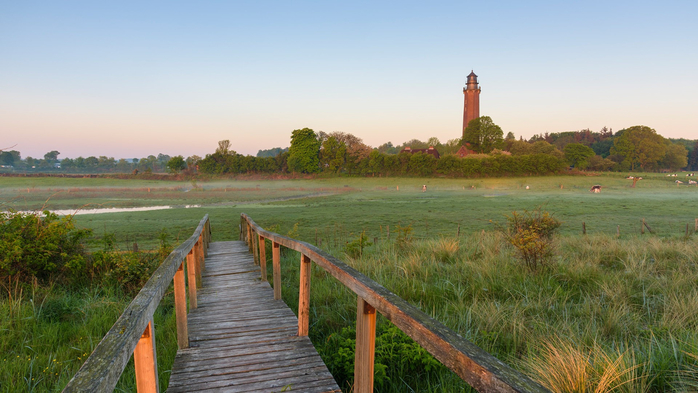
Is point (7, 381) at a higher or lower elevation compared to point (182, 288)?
lower

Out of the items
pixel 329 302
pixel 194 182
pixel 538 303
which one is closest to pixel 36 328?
pixel 329 302

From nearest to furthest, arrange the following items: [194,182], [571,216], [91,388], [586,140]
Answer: [91,388]
[571,216]
[194,182]
[586,140]

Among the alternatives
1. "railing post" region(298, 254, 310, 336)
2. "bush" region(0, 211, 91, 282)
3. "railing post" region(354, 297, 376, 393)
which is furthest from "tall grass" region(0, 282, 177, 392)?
"railing post" region(354, 297, 376, 393)

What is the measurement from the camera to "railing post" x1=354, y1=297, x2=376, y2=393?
2.18 m

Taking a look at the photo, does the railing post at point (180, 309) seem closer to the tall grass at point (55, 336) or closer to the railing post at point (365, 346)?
the tall grass at point (55, 336)

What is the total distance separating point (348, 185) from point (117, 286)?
52.0 m

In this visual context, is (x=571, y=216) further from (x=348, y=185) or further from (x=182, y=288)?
(x=348, y=185)

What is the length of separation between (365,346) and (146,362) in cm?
118

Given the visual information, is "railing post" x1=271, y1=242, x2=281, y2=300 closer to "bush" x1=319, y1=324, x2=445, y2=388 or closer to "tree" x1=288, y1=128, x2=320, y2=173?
"bush" x1=319, y1=324, x2=445, y2=388

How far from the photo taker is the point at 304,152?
6862cm

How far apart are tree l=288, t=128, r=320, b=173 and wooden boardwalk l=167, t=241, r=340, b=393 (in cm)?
6289

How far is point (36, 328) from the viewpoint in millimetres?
4719

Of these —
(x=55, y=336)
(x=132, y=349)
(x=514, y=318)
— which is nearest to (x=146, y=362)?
(x=132, y=349)

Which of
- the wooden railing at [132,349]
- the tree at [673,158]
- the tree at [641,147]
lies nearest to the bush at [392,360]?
the wooden railing at [132,349]
